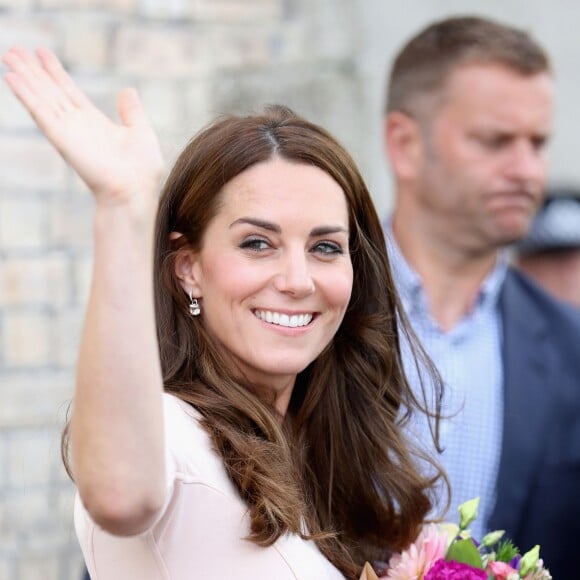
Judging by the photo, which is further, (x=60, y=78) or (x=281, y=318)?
(x=281, y=318)

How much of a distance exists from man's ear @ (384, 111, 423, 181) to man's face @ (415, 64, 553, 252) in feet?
0.31

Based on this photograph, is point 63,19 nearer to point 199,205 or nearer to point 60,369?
point 60,369

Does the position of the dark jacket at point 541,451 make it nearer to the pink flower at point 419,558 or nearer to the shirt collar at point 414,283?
the shirt collar at point 414,283

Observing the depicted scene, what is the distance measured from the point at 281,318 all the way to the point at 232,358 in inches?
5.6

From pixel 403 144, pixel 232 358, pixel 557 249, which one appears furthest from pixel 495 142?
pixel 232 358

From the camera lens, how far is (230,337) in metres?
2.22

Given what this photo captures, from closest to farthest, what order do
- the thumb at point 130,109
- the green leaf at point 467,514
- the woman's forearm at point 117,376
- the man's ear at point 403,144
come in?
the woman's forearm at point 117,376
the thumb at point 130,109
the green leaf at point 467,514
the man's ear at point 403,144

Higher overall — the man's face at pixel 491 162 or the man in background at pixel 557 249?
the man's face at pixel 491 162

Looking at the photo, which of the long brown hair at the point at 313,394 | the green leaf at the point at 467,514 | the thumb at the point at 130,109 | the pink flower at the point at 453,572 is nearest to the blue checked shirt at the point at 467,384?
the long brown hair at the point at 313,394

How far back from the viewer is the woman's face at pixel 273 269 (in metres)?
2.17

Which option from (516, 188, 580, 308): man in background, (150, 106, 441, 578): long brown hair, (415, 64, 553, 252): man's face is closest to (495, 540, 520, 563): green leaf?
(150, 106, 441, 578): long brown hair

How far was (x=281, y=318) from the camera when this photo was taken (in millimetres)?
2195

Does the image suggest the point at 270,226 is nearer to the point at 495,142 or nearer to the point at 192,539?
the point at 192,539

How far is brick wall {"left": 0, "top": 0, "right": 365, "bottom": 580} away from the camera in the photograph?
13.7ft
